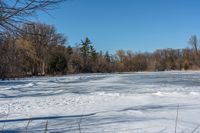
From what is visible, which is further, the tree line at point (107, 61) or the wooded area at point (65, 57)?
the tree line at point (107, 61)

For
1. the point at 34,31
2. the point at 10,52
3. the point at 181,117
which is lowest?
the point at 181,117

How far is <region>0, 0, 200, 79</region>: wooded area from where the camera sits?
4293 millimetres

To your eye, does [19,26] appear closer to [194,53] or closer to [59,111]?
[59,111]

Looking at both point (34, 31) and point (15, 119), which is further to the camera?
point (15, 119)

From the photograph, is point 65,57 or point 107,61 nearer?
point 65,57

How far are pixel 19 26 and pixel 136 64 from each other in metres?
101

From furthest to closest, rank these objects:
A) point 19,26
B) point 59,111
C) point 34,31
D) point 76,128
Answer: point 59,111 < point 76,128 < point 34,31 < point 19,26

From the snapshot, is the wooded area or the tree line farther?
the tree line

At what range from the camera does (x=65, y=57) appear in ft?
242

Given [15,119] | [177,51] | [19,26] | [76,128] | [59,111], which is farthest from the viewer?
[177,51]

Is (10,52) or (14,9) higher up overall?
(14,9)

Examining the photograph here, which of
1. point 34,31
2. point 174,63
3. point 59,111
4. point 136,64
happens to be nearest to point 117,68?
point 136,64

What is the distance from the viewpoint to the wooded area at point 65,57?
14.1 ft

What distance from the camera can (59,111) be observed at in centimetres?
1154
